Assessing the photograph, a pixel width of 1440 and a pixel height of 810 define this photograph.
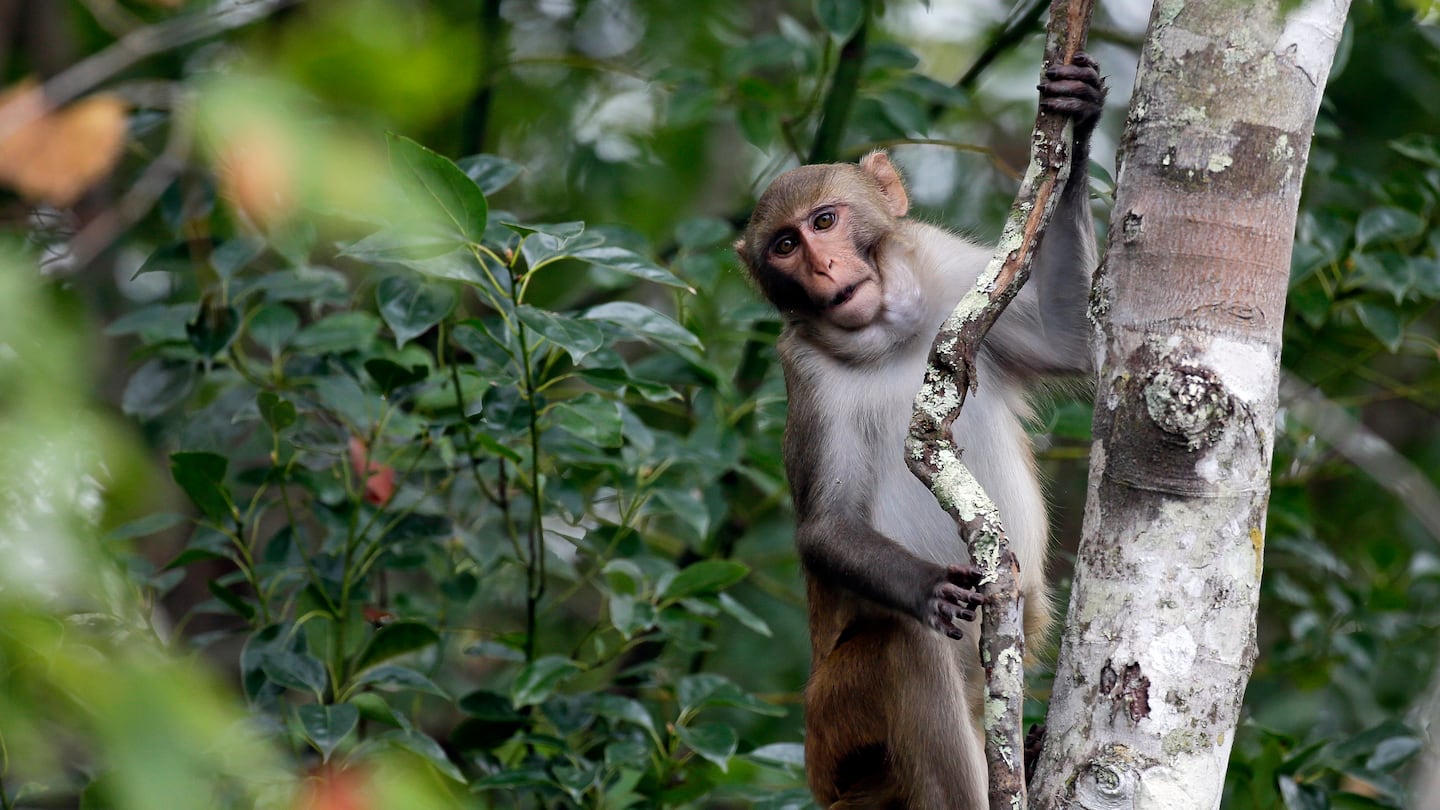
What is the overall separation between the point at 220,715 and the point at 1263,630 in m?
8.28

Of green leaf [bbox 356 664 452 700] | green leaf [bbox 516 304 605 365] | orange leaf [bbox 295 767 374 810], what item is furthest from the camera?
green leaf [bbox 356 664 452 700]

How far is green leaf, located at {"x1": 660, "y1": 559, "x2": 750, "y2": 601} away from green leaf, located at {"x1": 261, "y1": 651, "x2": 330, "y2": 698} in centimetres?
120

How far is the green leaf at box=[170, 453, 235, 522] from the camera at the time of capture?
182 inches

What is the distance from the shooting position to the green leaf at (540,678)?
461 centimetres

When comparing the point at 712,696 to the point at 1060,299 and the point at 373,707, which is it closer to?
the point at 373,707

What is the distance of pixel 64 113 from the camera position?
3.12m

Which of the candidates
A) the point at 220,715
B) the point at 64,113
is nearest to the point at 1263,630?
the point at 64,113

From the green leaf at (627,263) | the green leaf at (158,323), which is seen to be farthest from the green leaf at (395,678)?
the green leaf at (627,263)

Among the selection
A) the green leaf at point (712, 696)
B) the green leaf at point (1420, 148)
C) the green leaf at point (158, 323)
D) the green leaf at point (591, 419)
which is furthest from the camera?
the green leaf at point (1420, 148)

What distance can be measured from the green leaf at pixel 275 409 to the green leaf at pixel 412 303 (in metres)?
0.46

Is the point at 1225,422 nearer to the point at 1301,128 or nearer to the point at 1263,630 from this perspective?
the point at 1301,128

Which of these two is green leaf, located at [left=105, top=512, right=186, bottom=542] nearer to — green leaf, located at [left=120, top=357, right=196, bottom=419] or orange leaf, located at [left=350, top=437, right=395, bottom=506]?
green leaf, located at [left=120, top=357, right=196, bottom=419]

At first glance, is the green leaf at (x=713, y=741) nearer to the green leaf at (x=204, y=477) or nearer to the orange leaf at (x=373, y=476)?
the orange leaf at (x=373, y=476)

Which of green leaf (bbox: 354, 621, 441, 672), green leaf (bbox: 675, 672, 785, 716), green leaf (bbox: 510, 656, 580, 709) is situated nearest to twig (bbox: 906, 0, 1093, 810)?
green leaf (bbox: 675, 672, 785, 716)
